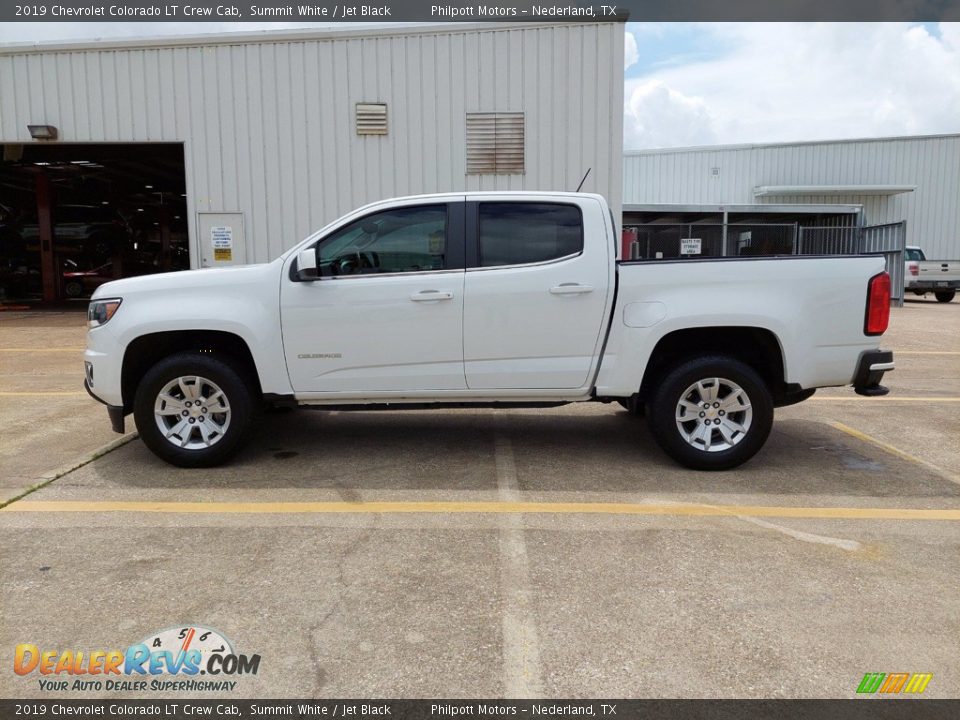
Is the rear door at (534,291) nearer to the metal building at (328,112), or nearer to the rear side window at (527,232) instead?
the rear side window at (527,232)

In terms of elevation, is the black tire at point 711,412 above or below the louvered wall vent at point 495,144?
below

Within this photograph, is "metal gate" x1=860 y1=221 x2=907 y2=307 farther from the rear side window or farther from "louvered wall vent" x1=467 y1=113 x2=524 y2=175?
the rear side window

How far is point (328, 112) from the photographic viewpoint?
13680 millimetres

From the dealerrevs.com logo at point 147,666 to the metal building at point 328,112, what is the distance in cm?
1159

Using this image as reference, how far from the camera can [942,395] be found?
26.0ft

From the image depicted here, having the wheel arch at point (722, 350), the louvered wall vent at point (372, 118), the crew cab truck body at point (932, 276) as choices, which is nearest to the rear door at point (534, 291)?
the wheel arch at point (722, 350)

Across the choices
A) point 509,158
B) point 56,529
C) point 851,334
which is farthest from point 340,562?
point 509,158

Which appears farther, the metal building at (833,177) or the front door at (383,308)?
the metal building at (833,177)

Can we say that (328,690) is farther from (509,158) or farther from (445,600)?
(509,158)

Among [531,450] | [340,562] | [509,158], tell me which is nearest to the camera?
[340,562]

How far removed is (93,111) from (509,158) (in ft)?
26.4

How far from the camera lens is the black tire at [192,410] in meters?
5.02

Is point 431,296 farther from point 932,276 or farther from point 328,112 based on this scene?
point 932,276
